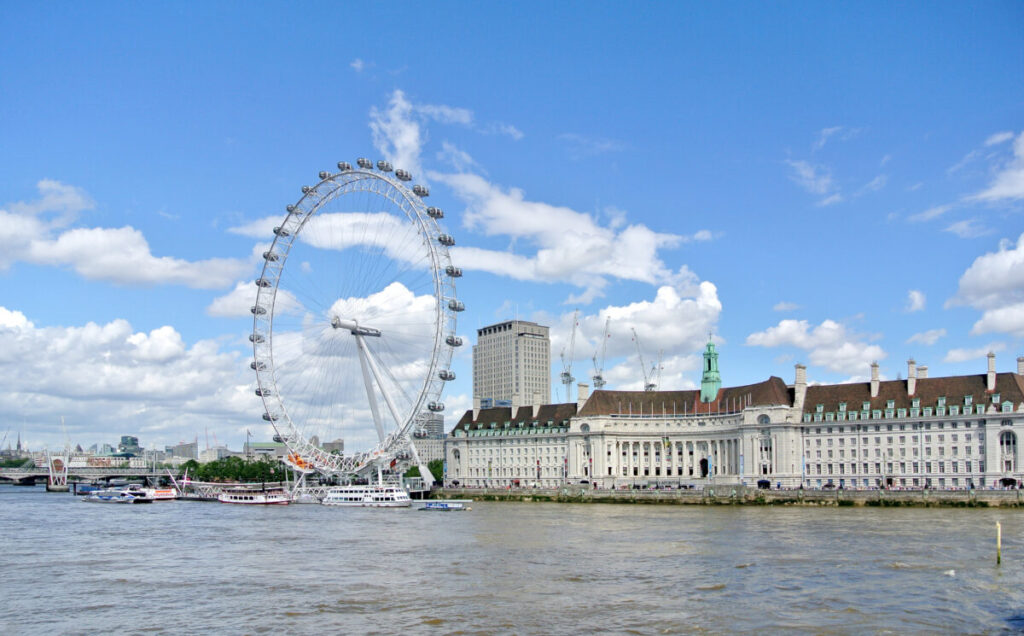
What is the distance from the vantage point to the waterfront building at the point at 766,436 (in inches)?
3942

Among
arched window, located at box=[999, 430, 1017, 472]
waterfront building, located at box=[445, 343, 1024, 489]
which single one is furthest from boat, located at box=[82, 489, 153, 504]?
arched window, located at box=[999, 430, 1017, 472]

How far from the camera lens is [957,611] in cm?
3281

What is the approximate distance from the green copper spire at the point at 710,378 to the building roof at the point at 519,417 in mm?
19080

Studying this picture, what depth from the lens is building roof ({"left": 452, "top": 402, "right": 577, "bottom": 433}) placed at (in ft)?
467

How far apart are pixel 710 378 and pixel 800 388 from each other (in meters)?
19.3

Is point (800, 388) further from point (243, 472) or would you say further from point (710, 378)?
point (243, 472)

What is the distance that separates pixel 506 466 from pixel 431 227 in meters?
65.0

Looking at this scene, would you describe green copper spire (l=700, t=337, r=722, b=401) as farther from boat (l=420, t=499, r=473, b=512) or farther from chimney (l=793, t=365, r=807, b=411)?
boat (l=420, t=499, r=473, b=512)

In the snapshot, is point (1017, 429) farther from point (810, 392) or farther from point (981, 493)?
point (810, 392)

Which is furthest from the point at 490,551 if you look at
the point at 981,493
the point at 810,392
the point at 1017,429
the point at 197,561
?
the point at 810,392

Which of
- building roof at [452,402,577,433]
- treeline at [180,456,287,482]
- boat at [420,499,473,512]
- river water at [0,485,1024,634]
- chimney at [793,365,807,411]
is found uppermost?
chimney at [793,365,807,411]

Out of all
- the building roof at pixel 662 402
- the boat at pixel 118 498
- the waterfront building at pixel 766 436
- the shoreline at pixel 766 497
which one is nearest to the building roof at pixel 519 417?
the waterfront building at pixel 766 436

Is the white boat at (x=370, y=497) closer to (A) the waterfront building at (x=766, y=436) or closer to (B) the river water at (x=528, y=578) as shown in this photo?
(B) the river water at (x=528, y=578)

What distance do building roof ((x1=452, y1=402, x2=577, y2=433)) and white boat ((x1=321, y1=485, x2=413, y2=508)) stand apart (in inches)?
1606
